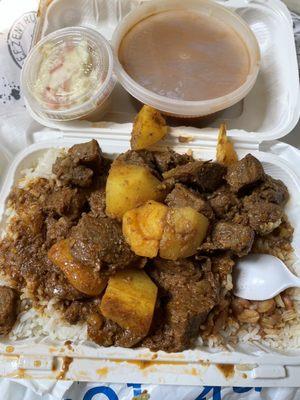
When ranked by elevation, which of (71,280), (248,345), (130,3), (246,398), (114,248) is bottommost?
(246,398)

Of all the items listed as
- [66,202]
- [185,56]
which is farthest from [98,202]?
[185,56]

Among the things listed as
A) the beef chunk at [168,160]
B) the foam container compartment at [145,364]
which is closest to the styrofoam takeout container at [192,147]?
the foam container compartment at [145,364]

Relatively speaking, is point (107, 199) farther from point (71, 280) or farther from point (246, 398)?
point (246, 398)

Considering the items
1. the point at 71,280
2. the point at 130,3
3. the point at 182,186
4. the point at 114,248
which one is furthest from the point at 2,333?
the point at 130,3

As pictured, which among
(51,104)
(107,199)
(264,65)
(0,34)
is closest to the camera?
(107,199)

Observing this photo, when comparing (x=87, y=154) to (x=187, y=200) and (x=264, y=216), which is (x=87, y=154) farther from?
(x=264, y=216)

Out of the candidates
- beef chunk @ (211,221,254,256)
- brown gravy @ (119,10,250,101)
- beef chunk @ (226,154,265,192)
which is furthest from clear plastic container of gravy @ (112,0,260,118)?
beef chunk @ (211,221,254,256)

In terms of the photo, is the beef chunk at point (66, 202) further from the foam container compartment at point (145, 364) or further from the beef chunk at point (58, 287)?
the foam container compartment at point (145, 364)
